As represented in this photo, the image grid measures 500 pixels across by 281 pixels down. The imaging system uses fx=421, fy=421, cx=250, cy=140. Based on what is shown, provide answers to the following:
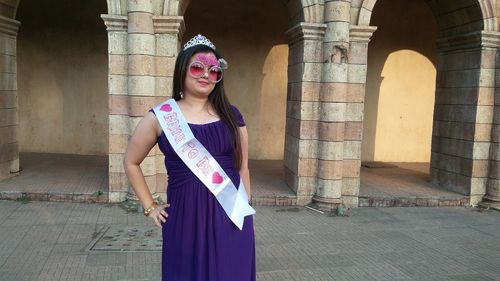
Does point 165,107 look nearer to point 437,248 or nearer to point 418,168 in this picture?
point 437,248

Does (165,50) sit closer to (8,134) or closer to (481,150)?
(8,134)

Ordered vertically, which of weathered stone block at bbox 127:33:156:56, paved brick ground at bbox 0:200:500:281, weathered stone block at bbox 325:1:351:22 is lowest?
paved brick ground at bbox 0:200:500:281

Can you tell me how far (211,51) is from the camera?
7.88 ft

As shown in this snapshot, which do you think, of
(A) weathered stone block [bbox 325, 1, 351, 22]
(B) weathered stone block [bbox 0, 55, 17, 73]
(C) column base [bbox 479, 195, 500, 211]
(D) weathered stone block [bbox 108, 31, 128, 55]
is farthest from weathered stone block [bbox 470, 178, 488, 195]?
(B) weathered stone block [bbox 0, 55, 17, 73]

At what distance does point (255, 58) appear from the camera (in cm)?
1070

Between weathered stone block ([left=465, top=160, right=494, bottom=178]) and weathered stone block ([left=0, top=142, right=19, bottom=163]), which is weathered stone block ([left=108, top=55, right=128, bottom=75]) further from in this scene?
weathered stone block ([left=465, top=160, right=494, bottom=178])

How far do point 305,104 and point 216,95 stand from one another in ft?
15.0

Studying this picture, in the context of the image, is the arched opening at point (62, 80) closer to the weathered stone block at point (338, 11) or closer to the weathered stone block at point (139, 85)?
the weathered stone block at point (139, 85)

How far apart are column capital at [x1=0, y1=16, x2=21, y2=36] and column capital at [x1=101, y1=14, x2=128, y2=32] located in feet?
6.83

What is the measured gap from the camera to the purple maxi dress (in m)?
2.35

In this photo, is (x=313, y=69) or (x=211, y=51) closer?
(x=211, y=51)

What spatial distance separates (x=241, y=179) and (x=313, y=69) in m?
4.63

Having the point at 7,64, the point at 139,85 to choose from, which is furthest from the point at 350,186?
the point at 7,64

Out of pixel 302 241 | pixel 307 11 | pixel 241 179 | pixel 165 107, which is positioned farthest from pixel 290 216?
pixel 165 107
